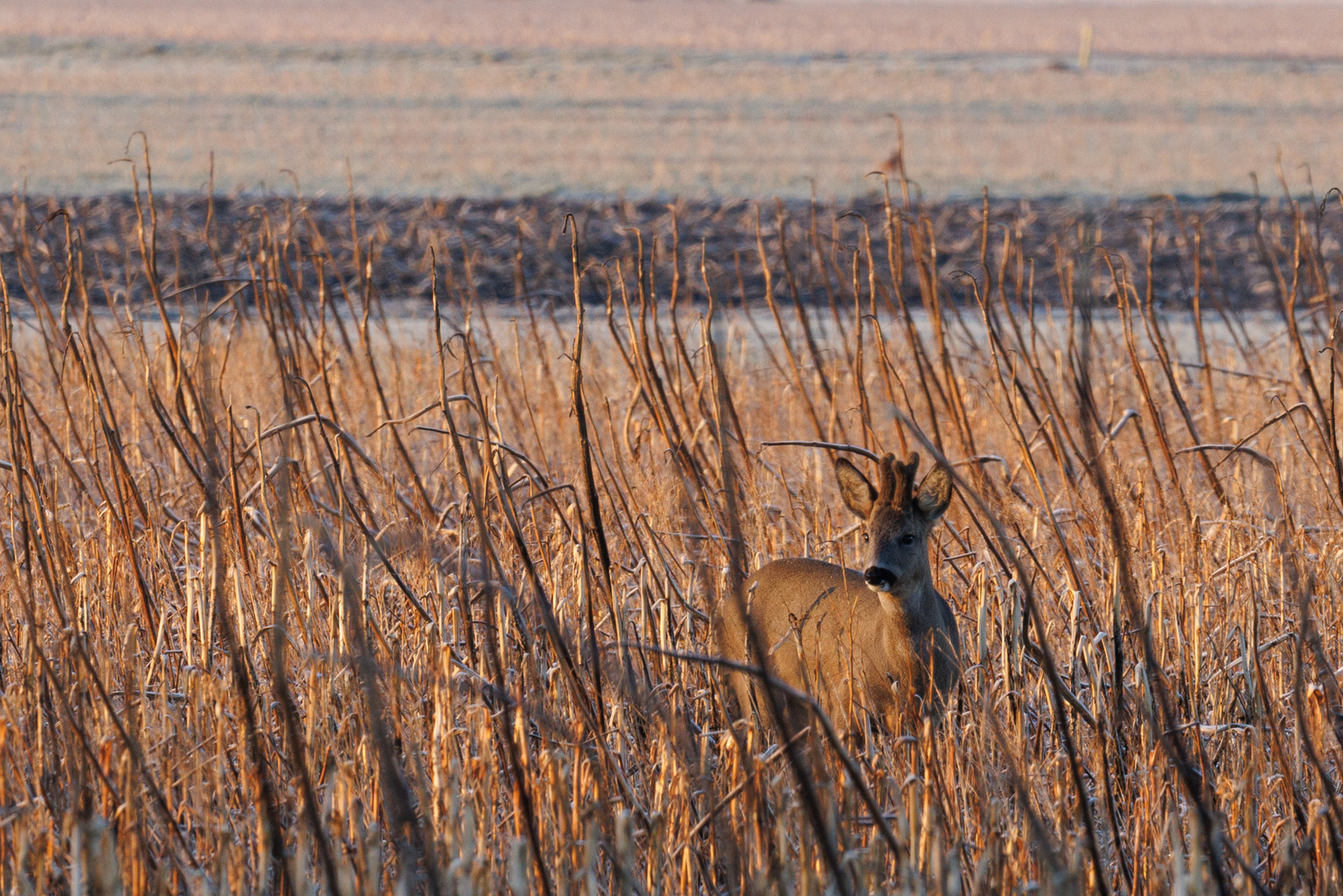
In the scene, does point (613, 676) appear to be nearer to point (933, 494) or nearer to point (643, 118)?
point (933, 494)

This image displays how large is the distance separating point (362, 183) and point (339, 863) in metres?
15.6

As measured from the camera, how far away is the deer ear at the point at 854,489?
10.8 feet

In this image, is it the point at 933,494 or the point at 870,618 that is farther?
the point at 870,618

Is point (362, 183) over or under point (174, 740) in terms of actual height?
over

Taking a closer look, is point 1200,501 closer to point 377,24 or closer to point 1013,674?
point 1013,674

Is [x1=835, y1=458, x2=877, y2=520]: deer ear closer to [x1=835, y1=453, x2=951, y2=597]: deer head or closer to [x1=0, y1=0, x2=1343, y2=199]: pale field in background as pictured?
[x1=835, y1=453, x2=951, y2=597]: deer head

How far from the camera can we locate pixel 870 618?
11.6ft

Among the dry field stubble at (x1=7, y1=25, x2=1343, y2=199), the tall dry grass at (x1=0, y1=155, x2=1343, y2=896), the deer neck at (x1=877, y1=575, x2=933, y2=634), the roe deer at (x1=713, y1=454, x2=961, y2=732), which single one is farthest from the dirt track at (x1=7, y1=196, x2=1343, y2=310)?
the deer neck at (x1=877, y1=575, x2=933, y2=634)

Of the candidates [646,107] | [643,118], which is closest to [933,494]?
[643,118]

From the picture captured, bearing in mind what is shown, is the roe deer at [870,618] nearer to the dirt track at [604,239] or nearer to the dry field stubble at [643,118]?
the dirt track at [604,239]

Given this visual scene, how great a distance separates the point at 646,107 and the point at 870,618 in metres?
27.5

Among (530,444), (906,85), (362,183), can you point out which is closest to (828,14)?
(906,85)

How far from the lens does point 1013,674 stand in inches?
138

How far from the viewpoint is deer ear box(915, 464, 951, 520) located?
3180 mm
